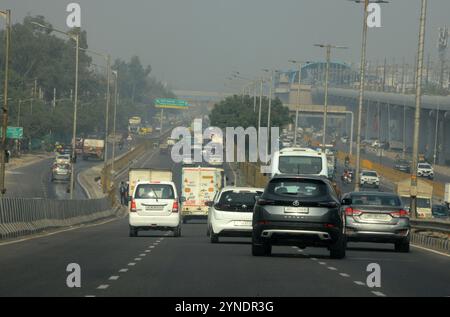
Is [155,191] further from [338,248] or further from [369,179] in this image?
[369,179]

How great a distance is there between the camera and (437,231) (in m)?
41.9

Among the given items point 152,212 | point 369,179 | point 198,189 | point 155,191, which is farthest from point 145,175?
point 152,212

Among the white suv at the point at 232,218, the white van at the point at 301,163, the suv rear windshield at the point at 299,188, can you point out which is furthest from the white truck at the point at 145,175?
the suv rear windshield at the point at 299,188

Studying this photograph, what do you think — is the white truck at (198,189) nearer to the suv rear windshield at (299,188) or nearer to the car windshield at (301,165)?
the car windshield at (301,165)

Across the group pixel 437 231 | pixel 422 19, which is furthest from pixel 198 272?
pixel 422 19

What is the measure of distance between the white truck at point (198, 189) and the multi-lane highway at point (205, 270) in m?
28.9

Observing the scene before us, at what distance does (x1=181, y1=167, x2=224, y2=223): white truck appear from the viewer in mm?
62906

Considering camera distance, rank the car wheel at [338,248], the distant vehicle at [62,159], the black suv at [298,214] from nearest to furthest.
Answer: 1. the black suv at [298,214]
2. the car wheel at [338,248]
3. the distant vehicle at [62,159]

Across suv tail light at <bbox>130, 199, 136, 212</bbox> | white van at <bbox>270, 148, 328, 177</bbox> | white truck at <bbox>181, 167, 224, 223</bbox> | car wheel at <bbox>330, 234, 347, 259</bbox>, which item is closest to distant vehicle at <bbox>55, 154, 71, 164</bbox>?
white truck at <bbox>181, 167, 224, 223</bbox>

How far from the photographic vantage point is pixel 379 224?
3303 centimetres

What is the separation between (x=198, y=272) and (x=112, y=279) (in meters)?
2.29

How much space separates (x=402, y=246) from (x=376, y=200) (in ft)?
4.92

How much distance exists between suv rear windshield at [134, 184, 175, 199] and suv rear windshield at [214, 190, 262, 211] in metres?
5.06

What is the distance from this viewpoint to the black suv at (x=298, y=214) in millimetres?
26203
